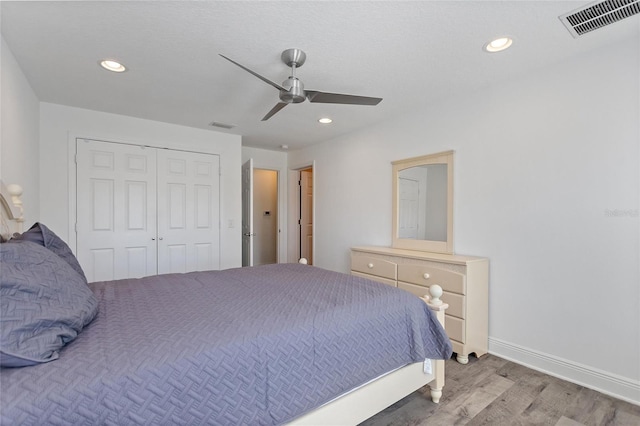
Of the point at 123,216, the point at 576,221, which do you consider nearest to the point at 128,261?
the point at 123,216

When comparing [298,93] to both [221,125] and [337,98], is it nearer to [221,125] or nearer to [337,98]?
[337,98]

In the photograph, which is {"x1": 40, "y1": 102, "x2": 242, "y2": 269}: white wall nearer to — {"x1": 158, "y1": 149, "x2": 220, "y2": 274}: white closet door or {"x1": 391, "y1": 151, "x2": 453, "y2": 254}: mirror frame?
{"x1": 158, "y1": 149, "x2": 220, "y2": 274}: white closet door

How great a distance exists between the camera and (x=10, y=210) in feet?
6.05

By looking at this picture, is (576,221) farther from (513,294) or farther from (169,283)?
(169,283)

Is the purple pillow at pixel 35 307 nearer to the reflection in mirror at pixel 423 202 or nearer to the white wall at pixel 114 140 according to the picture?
the white wall at pixel 114 140

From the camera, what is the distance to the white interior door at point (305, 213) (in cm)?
564

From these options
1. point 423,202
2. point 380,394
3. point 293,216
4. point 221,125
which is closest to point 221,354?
point 380,394

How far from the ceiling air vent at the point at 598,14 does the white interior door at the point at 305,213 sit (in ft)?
13.7

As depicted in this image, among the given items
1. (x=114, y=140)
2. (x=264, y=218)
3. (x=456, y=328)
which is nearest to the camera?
(x=456, y=328)

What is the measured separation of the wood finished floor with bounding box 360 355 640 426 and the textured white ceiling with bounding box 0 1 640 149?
2.42 metres

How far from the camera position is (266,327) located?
4.20 ft

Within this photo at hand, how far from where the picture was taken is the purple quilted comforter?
89 cm

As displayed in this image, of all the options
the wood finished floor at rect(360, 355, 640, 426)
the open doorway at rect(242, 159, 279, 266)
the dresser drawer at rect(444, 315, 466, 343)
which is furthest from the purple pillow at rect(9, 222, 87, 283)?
the open doorway at rect(242, 159, 279, 266)

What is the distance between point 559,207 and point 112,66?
371 cm
